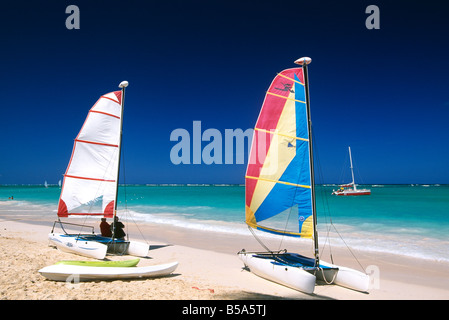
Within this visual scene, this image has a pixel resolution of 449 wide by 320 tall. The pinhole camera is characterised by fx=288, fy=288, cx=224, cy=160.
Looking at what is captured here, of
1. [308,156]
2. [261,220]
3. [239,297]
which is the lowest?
[239,297]

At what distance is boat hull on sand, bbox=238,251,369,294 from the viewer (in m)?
6.45

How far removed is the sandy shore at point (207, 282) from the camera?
570 centimetres

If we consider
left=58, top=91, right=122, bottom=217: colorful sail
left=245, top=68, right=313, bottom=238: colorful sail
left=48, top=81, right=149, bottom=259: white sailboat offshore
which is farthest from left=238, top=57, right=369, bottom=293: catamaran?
left=58, top=91, right=122, bottom=217: colorful sail

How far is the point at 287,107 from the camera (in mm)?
8148

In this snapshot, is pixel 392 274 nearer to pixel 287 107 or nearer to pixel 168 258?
Answer: pixel 287 107

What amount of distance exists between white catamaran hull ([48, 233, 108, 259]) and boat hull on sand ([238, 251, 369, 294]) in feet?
16.6

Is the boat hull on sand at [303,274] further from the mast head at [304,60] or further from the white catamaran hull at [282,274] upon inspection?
the mast head at [304,60]

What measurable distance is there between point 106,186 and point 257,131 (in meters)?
6.85

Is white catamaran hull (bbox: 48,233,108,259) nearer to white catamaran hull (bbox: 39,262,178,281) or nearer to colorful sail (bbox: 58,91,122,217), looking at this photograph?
colorful sail (bbox: 58,91,122,217)

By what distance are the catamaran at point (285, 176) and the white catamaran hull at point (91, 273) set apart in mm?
3018

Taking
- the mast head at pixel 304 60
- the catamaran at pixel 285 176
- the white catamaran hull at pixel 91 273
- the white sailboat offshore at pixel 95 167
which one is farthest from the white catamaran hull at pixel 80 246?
the mast head at pixel 304 60

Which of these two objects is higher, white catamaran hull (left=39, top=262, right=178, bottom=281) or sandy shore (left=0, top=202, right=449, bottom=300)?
white catamaran hull (left=39, top=262, right=178, bottom=281)
